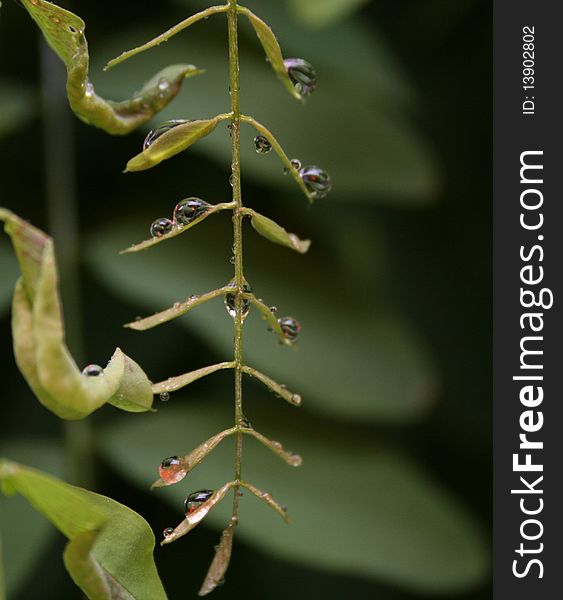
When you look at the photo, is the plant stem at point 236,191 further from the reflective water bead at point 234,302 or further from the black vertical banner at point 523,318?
the black vertical banner at point 523,318

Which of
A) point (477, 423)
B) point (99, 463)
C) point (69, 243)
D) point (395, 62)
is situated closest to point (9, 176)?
point (69, 243)

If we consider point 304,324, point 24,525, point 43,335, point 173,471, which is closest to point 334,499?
point 304,324

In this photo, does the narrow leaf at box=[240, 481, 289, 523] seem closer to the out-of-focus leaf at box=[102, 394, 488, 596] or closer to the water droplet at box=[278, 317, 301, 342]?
the water droplet at box=[278, 317, 301, 342]

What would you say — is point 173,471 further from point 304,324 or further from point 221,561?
point 304,324

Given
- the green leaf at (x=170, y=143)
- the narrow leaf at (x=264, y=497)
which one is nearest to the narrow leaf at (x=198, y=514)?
the narrow leaf at (x=264, y=497)

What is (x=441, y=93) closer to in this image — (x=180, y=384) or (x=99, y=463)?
(x=99, y=463)

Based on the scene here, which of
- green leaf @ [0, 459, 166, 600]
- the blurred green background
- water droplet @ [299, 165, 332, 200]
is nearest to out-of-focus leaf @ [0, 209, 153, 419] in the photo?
green leaf @ [0, 459, 166, 600]
